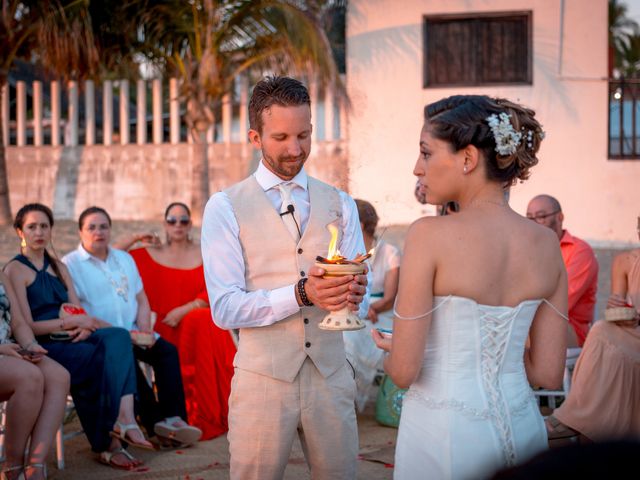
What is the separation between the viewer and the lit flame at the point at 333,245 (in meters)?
2.99

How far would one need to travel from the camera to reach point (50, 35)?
46.8 feet

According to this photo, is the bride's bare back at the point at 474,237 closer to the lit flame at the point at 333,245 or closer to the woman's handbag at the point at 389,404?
the lit flame at the point at 333,245

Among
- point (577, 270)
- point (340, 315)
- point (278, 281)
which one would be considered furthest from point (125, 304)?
Answer: point (340, 315)

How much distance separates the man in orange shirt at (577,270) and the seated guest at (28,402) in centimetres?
404

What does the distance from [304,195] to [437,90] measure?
12274 mm

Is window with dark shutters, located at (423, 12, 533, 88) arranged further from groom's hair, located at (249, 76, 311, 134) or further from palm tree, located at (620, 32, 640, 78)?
palm tree, located at (620, 32, 640, 78)

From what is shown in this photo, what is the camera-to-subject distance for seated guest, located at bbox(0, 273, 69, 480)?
206 inches

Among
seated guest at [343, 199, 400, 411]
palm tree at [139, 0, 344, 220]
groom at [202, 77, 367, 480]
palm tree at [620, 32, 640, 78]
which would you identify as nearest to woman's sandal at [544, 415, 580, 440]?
seated guest at [343, 199, 400, 411]

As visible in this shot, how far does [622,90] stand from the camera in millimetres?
14969

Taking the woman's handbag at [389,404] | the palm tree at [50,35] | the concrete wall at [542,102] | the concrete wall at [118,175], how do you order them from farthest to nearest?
the concrete wall at [118,175] < the concrete wall at [542,102] < the palm tree at [50,35] < the woman's handbag at [389,404]

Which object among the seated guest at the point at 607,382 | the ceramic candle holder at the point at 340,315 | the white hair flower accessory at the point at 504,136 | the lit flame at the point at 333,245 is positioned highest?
the white hair flower accessory at the point at 504,136

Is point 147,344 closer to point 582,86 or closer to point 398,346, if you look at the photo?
point 398,346

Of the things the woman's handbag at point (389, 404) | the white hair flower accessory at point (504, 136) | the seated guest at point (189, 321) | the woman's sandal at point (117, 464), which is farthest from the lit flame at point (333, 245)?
the seated guest at point (189, 321)

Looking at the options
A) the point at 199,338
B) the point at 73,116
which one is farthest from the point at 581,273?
the point at 73,116
